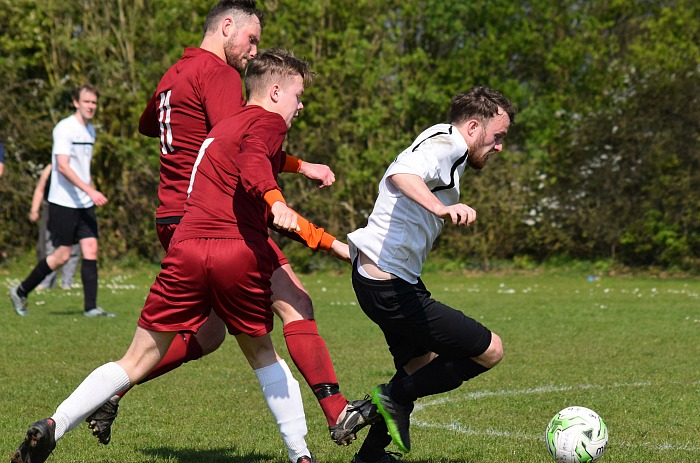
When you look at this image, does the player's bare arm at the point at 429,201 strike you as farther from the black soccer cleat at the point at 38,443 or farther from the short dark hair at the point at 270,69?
the black soccer cleat at the point at 38,443

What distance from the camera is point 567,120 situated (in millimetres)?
20641

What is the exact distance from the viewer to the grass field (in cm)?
534

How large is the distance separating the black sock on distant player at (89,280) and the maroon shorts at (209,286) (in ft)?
21.0

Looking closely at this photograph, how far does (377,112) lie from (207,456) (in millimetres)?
14961

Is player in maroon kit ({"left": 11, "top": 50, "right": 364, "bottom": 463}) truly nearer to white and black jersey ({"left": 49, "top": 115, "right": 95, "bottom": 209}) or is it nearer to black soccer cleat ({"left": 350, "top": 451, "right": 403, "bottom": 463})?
black soccer cleat ({"left": 350, "top": 451, "right": 403, "bottom": 463})

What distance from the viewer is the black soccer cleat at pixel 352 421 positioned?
468 centimetres

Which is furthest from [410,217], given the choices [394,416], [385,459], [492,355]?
[385,459]

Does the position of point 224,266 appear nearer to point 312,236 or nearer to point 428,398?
point 312,236


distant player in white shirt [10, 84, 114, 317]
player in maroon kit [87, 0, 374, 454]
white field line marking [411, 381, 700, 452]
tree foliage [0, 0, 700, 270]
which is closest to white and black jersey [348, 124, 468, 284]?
player in maroon kit [87, 0, 374, 454]

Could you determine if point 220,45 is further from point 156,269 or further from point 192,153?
point 156,269

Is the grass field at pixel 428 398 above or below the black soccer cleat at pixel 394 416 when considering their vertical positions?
below

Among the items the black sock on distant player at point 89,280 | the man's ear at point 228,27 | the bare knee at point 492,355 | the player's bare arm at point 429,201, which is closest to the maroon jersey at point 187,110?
the man's ear at point 228,27

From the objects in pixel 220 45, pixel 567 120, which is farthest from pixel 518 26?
pixel 220 45

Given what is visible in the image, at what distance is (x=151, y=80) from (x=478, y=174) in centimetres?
681
